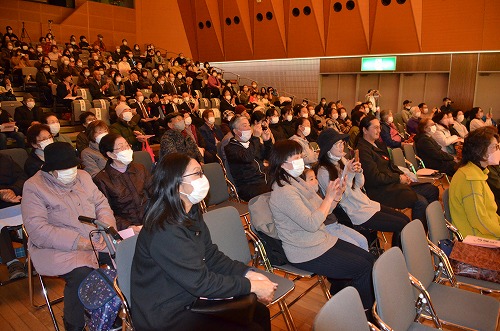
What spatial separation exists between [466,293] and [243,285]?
4.64 feet

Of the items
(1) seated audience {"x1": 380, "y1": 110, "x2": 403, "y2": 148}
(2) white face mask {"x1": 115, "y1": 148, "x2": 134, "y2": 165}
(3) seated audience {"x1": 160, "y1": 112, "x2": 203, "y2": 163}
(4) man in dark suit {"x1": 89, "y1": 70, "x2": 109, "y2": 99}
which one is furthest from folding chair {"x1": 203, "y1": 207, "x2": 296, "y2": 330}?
(4) man in dark suit {"x1": 89, "y1": 70, "x2": 109, "y2": 99}

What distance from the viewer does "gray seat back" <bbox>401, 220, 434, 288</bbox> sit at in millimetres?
2242

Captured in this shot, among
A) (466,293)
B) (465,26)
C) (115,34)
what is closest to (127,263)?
(466,293)

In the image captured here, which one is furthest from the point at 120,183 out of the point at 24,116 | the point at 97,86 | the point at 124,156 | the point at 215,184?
the point at 97,86

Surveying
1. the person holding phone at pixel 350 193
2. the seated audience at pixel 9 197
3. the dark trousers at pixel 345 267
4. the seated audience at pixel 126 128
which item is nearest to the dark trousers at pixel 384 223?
the person holding phone at pixel 350 193

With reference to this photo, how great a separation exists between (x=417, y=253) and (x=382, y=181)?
5.66ft

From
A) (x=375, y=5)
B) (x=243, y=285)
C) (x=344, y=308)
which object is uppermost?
(x=375, y=5)

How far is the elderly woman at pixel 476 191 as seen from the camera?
9.71 ft

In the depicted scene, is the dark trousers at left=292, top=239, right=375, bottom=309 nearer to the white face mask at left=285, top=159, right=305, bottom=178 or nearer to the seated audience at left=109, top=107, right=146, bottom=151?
the white face mask at left=285, top=159, right=305, bottom=178

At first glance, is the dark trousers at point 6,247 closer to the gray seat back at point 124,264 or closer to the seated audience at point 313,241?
the gray seat back at point 124,264

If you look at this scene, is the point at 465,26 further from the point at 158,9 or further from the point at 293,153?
the point at 158,9

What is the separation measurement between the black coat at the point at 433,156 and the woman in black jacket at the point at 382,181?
161cm

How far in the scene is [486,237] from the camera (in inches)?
118

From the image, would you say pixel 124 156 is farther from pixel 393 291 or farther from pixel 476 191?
pixel 476 191
